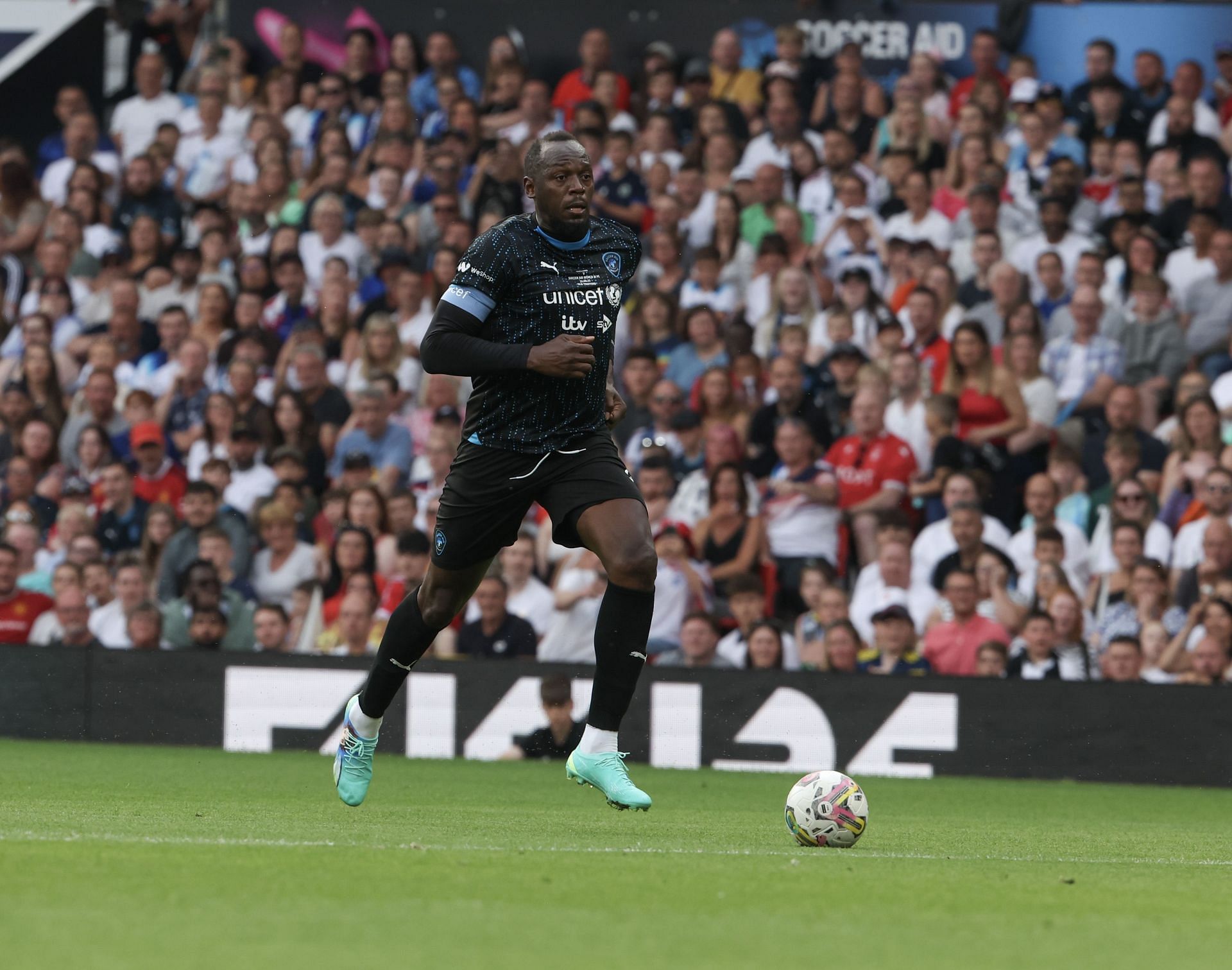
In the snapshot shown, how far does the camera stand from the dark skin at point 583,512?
7734 mm

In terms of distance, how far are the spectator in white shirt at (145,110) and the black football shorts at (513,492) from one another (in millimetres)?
12360

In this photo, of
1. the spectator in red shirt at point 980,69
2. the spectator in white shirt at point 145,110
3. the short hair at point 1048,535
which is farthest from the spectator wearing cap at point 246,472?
the spectator in red shirt at point 980,69

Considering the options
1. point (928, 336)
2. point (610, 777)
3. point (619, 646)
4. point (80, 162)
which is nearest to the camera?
point (610, 777)

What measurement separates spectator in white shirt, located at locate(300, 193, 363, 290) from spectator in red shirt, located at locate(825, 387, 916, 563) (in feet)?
16.6

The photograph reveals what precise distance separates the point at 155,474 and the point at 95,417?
101 cm

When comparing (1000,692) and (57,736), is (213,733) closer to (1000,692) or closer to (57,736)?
(57,736)

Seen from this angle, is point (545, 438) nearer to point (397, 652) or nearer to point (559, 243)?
point (559, 243)

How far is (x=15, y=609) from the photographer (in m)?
14.8

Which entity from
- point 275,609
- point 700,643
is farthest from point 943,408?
point 275,609

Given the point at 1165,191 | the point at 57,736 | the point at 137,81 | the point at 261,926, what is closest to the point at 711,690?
the point at 57,736

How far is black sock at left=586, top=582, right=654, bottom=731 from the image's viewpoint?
25.8ft

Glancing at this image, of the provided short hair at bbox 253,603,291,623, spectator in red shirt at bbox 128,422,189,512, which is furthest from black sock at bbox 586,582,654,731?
spectator in red shirt at bbox 128,422,189,512

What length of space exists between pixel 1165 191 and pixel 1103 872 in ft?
33.3

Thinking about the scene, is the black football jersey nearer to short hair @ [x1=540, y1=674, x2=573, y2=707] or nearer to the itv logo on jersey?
the itv logo on jersey
